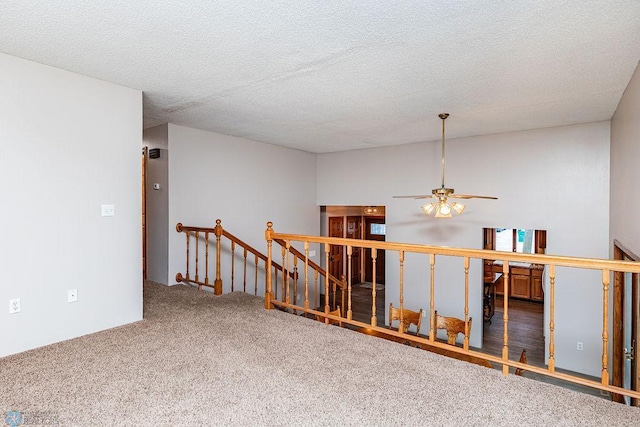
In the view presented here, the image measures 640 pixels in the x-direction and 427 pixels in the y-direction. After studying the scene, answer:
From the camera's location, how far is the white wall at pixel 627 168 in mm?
2992

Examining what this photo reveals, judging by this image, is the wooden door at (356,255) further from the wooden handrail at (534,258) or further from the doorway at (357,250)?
the wooden handrail at (534,258)

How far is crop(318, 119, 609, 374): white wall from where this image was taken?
493 cm

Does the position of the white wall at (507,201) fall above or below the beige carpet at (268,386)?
above

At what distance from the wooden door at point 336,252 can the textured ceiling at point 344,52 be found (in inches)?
210

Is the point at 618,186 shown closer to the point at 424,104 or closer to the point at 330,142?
the point at 424,104

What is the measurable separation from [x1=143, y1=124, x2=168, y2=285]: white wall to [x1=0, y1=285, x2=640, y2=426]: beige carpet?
193 cm

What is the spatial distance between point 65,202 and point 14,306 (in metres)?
0.88

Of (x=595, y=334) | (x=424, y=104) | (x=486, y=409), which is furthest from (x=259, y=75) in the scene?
(x=595, y=334)

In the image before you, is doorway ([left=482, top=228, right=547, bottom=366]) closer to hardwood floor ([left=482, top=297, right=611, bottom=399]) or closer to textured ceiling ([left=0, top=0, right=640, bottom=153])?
hardwood floor ([left=482, top=297, right=611, bottom=399])

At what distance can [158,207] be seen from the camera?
16.9 ft

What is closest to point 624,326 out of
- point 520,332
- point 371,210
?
point 520,332

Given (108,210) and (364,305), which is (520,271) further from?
(108,210)

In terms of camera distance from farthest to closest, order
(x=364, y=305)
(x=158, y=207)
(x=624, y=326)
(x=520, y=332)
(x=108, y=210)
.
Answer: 1. (x=364, y=305)
2. (x=520, y=332)
3. (x=158, y=207)
4. (x=624, y=326)
5. (x=108, y=210)

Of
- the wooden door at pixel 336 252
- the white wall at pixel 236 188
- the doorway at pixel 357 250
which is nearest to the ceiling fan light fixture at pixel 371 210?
the doorway at pixel 357 250
